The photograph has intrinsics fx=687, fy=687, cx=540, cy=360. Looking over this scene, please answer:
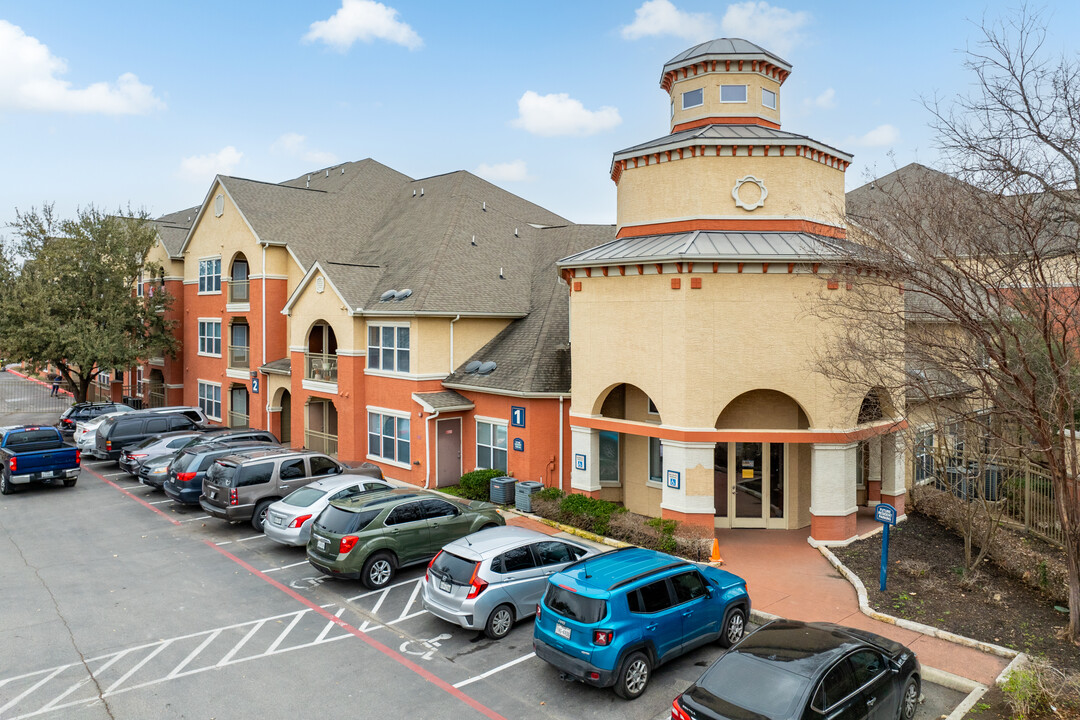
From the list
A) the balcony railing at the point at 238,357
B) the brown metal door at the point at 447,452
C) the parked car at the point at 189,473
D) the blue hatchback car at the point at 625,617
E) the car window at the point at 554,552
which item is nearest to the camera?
the blue hatchback car at the point at 625,617

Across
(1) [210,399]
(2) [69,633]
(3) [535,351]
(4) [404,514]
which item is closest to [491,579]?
(4) [404,514]

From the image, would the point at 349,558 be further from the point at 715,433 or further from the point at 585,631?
the point at 715,433

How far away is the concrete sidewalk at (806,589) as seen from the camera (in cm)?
1072

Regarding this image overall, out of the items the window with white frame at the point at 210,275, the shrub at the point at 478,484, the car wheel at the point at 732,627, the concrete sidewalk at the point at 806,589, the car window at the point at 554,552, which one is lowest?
the concrete sidewalk at the point at 806,589

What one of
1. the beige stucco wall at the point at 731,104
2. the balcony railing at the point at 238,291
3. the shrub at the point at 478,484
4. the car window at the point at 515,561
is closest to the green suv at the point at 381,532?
the car window at the point at 515,561

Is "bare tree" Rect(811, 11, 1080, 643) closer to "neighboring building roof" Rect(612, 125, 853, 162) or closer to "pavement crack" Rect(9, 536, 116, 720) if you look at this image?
"neighboring building roof" Rect(612, 125, 853, 162)

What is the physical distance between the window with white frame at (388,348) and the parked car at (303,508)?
692cm

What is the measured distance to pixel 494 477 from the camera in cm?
2086

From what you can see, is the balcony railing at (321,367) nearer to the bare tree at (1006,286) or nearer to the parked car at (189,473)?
the parked car at (189,473)

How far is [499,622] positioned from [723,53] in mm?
17284

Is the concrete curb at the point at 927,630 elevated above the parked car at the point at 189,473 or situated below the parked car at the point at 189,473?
below

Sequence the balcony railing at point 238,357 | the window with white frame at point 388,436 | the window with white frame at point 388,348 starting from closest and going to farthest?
the window with white frame at point 388,348 → the window with white frame at point 388,436 → the balcony railing at point 238,357

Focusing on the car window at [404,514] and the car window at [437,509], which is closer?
the car window at [404,514]

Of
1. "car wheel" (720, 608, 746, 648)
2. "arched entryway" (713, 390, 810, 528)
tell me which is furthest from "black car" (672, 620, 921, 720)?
"arched entryway" (713, 390, 810, 528)
